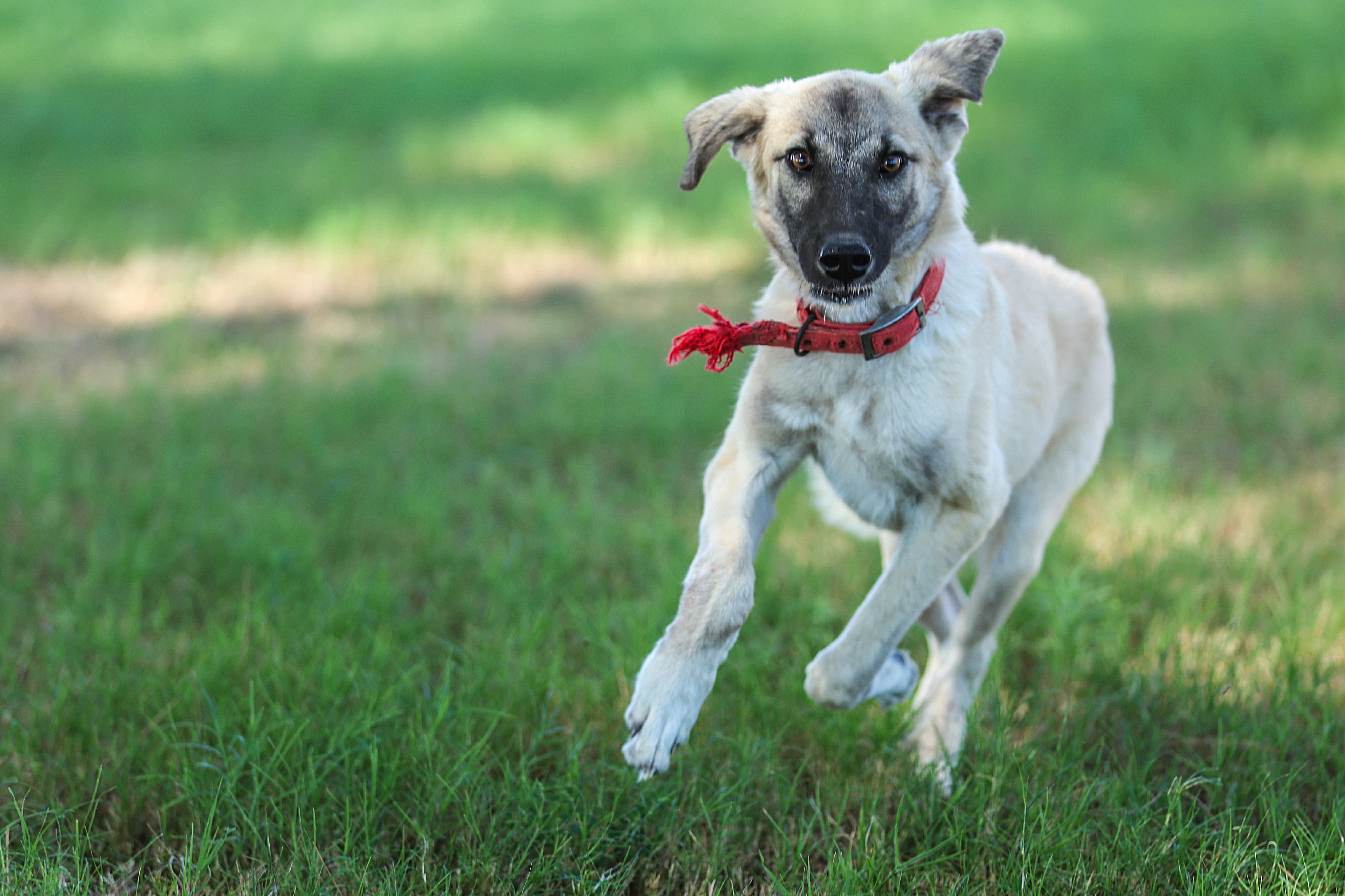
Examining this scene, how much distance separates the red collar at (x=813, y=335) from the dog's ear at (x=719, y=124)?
0.38 meters

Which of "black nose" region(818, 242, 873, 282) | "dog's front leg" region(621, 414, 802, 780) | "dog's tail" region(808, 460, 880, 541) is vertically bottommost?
"dog's tail" region(808, 460, 880, 541)

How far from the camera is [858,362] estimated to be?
2.71 metres

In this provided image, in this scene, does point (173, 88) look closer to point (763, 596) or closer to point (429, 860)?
point (763, 596)

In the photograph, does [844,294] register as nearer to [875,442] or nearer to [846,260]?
[846,260]

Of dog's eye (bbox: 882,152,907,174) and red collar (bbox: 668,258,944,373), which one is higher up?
dog's eye (bbox: 882,152,907,174)

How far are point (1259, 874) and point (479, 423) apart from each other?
13.7 ft

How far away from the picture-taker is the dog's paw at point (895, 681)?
298 centimetres

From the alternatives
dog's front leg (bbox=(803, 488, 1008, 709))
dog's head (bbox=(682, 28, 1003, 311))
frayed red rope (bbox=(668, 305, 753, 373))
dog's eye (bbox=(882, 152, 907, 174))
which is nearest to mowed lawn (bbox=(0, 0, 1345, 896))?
dog's front leg (bbox=(803, 488, 1008, 709))

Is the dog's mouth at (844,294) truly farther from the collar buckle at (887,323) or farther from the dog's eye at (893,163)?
the dog's eye at (893,163)

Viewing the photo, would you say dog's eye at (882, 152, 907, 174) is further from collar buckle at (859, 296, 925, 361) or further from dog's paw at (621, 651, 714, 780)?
dog's paw at (621, 651, 714, 780)

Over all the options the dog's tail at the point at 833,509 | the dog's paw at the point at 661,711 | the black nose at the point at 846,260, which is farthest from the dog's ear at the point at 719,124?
the dog's paw at the point at 661,711

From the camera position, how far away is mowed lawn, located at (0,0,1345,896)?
2766 mm

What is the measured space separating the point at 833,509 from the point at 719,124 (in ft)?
3.69

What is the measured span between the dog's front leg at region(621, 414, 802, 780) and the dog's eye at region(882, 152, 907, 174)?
2.27ft
